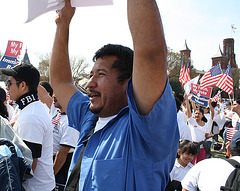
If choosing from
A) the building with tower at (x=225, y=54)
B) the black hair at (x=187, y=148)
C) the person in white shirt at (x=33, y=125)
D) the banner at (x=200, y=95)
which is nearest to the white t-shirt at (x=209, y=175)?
the black hair at (x=187, y=148)

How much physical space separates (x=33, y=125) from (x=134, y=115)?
5.59ft

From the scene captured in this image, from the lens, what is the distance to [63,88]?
194 centimetres

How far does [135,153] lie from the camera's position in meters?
1.18

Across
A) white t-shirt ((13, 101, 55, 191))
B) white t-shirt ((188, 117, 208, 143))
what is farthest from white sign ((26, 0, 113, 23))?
white t-shirt ((188, 117, 208, 143))

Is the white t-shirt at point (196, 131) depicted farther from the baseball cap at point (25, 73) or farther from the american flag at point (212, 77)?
the baseball cap at point (25, 73)

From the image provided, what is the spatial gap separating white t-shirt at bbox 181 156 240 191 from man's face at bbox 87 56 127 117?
5.02ft

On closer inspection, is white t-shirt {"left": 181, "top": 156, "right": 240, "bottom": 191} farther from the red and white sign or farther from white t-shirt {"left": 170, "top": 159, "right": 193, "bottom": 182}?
the red and white sign

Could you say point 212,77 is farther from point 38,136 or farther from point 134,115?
point 134,115

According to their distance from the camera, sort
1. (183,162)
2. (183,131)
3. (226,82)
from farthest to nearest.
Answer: (226,82) < (183,131) < (183,162)

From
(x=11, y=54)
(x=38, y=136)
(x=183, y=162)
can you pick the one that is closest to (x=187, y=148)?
(x=183, y=162)

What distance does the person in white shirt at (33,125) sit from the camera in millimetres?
2471

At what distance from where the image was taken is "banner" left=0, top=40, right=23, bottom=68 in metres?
8.54

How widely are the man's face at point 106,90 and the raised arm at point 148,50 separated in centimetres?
37

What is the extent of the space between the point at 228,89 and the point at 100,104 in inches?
381
